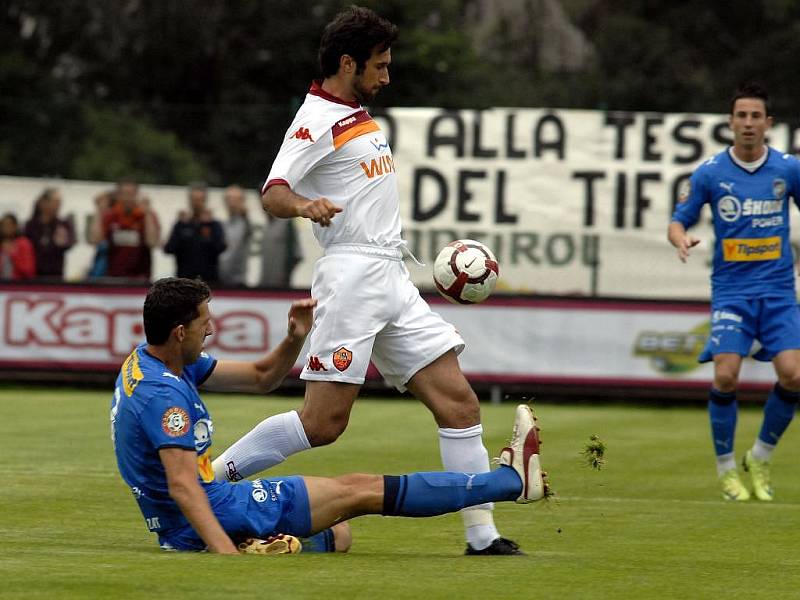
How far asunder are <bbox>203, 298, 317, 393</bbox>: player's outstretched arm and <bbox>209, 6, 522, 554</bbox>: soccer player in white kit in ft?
0.33

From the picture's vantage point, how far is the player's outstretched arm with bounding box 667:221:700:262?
10.1 m

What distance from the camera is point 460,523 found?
870cm

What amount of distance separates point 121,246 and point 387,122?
3.12 m

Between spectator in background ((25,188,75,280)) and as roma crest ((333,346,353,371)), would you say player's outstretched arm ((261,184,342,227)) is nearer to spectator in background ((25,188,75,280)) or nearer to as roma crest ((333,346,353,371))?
as roma crest ((333,346,353,371))

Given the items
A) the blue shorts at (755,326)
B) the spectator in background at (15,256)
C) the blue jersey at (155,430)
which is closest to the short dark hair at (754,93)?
the blue shorts at (755,326)

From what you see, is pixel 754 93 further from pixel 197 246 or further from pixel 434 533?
pixel 197 246

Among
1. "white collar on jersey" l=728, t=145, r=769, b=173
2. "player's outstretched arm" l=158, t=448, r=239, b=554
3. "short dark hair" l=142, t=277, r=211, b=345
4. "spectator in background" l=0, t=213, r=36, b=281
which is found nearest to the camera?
"player's outstretched arm" l=158, t=448, r=239, b=554

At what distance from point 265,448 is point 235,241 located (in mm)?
10808

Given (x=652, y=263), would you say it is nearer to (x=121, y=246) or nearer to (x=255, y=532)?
(x=121, y=246)

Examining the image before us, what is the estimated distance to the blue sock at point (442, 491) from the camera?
6906 millimetres

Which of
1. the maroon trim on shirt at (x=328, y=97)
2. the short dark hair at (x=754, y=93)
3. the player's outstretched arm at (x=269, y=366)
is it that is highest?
the short dark hair at (x=754, y=93)

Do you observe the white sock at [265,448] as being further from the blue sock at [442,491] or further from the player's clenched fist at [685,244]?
the player's clenched fist at [685,244]

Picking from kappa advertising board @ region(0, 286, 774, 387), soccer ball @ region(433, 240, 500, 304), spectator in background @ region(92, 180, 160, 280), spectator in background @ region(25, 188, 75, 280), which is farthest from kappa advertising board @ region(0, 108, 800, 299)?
soccer ball @ region(433, 240, 500, 304)

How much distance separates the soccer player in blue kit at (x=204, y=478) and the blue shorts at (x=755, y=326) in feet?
11.4
